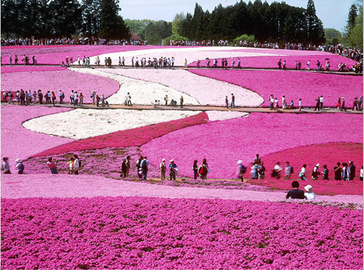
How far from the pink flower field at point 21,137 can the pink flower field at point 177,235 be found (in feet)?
48.9

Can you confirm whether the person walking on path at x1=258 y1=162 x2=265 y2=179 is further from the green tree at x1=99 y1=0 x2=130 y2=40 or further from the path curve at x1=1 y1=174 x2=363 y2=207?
the green tree at x1=99 y1=0 x2=130 y2=40

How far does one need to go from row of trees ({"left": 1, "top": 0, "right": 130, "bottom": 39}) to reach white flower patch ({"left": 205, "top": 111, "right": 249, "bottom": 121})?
7597 centimetres

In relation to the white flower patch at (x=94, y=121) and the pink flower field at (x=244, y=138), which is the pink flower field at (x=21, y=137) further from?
the pink flower field at (x=244, y=138)

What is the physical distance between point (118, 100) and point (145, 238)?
38.3 metres

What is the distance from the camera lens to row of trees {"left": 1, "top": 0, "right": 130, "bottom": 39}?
10438 cm

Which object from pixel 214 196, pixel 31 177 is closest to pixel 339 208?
pixel 214 196

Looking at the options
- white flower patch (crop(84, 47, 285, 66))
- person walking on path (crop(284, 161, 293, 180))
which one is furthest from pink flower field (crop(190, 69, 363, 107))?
person walking on path (crop(284, 161, 293, 180))

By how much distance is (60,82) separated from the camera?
56125mm

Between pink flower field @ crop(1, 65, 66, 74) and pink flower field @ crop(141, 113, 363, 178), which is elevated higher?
pink flower field @ crop(1, 65, 66, 74)

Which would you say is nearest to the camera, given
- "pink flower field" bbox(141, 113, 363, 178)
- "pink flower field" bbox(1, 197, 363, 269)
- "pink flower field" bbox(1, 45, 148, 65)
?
"pink flower field" bbox(1, 197, 363, 269)

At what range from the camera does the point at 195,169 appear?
24719 millimetres

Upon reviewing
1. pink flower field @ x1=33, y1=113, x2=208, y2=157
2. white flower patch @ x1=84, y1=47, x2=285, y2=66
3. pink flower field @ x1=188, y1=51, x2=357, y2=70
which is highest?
white flower patch @ x1=84, y1=47, x2=285, y2=66

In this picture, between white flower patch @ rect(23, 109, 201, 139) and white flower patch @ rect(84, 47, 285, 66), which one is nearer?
white flower patch @ rect(23, 109, 201, 139)

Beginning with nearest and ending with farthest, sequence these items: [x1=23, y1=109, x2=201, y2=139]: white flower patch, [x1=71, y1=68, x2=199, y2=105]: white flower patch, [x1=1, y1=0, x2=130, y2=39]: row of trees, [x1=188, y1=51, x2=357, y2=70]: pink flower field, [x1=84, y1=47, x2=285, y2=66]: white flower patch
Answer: [x1=23, y1=109, x2=201, y2=139]: white flower patch
[x1=71, y1=68, x2=199, y2=105]: white flower patch
[x1=188, y1=51, x2=357, y2=70]: pink flower field
[x1=84, y1=47, x2=285, y2=66]: white flower patch
[x1=1, y1=0, x2=130, y2=39]: row of trees
